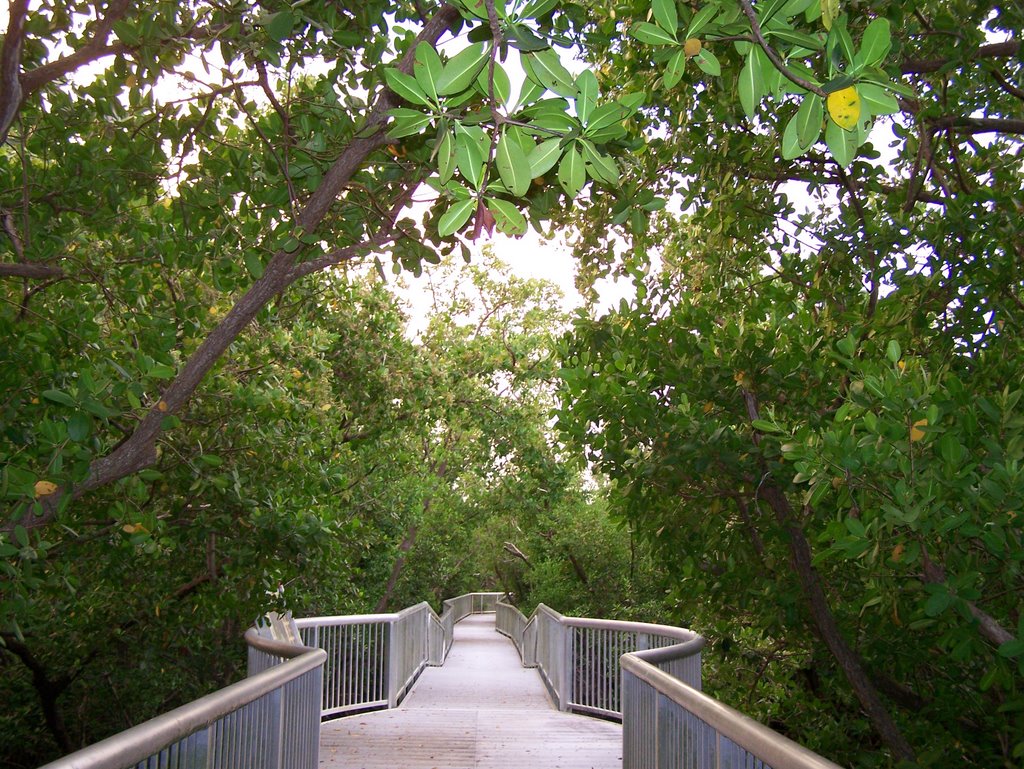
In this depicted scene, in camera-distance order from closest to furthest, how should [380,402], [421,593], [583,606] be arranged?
[380,402] < [583,606] < [421,593]

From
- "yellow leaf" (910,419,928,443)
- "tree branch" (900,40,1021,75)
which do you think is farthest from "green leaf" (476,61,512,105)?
"tree branch" (900,40,1021,75)

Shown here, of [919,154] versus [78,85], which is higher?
[78,85]

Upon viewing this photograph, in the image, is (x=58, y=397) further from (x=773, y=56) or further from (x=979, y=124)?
(x=979, y=124)

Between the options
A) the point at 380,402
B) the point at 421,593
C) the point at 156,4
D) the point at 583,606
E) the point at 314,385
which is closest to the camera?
the point at 156,4

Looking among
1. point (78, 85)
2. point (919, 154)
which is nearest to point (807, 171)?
point (919, 154)

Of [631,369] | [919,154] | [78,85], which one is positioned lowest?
[631,369]

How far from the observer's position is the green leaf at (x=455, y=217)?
6.89ft

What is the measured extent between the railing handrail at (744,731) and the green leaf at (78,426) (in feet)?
9.36

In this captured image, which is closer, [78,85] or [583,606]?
[78,85]

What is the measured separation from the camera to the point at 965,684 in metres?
5.41

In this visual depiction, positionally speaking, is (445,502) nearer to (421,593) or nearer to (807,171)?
(421,593)

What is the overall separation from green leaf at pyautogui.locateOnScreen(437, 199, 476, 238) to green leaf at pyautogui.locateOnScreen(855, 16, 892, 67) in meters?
0.95

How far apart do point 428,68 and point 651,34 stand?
55cm

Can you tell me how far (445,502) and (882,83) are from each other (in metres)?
26.3
